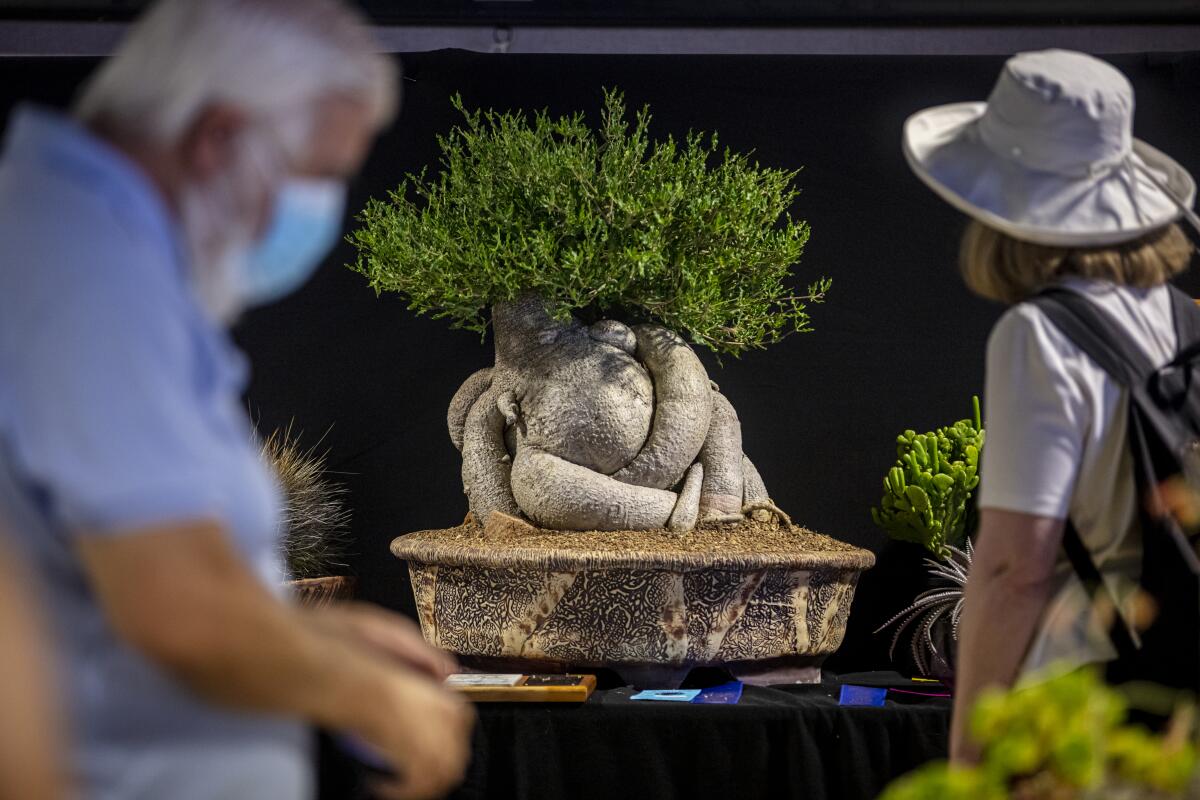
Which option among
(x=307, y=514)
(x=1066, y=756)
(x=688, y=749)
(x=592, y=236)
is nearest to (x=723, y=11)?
(x=592, y=236)

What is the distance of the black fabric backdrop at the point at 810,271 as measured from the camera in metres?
2.41

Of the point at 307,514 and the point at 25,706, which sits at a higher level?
the point at 25,706

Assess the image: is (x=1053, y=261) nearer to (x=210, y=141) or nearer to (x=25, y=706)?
(x=210, y=141)

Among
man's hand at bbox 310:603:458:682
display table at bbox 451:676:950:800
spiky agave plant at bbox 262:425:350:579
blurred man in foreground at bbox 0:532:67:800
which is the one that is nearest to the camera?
blurred man in foreground at bbox 0:532:67:800

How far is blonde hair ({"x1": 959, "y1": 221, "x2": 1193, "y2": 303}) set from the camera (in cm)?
108

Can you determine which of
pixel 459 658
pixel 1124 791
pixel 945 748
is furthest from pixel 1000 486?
pixel 459 658

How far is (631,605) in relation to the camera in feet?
5.87

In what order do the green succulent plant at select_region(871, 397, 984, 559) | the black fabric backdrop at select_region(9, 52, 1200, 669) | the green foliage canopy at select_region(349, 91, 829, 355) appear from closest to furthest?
the green foliage canopy at select_region(349, 91, 829, 355) < the green succulent plant at select_region(871, 397, 984, 559) < the black fabric backdrop at select_region(9, 52, 1200, 669)

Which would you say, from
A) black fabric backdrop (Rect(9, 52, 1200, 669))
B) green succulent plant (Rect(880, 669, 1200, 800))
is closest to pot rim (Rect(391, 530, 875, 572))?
black fabric backdrop (Rect(9, 52, 1200, 669))

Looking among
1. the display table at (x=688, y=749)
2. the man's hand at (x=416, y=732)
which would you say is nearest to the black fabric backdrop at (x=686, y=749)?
the display table at (x=688, y=749)

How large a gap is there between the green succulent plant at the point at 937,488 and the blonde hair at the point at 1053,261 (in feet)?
3.17

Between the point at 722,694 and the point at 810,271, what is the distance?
95 centimetres

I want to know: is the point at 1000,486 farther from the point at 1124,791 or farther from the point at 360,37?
the point at 360,37

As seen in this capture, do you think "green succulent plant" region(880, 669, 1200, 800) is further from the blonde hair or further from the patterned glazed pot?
the patterned glazed pot
